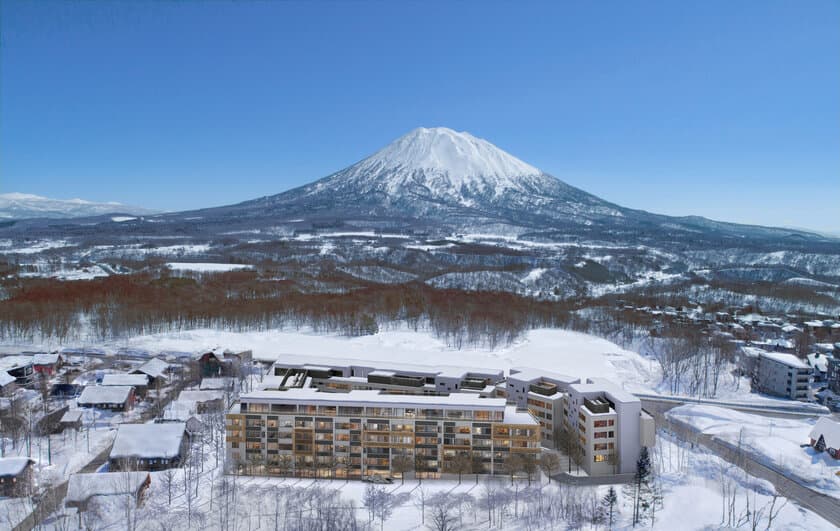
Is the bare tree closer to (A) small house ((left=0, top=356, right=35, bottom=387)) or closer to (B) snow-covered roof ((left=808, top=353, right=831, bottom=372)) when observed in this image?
(B) snow-covered roof ((left=808, top=353, right=831, bottom=372))

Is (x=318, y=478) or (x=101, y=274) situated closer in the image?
(x=318, y=478)

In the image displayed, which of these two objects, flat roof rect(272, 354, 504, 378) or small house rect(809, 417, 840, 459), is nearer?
small house rect(809, 417, 840, 459)

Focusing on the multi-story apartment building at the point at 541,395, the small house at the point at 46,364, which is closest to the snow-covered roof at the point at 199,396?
the small house at the point at 46,364

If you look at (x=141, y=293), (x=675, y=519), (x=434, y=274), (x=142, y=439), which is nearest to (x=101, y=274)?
(x=141, y=293)

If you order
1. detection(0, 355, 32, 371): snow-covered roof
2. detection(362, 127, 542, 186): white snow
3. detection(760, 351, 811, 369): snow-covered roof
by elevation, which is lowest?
detection(0, 355, 32, 371): snow-covered roof

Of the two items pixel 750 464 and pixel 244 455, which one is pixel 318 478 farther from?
pixel 750 464

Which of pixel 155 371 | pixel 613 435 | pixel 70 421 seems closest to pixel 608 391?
pixel 613 435

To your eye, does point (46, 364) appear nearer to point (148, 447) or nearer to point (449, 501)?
point (148, 447)

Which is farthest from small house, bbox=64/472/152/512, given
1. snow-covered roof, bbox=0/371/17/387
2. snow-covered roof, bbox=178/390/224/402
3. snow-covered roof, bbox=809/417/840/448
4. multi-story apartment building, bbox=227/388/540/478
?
snow-covered roof, bbox=809/417/840/448
